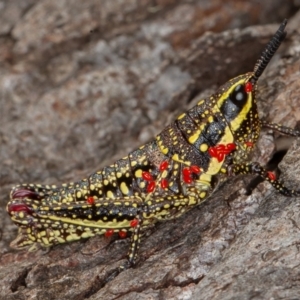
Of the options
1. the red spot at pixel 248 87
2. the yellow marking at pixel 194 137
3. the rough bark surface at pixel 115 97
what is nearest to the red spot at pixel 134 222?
the rough bark surface at pixel 115 97

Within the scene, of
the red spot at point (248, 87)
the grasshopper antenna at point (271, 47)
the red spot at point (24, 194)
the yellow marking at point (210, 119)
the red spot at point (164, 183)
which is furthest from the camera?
the red spot at point (24, 194)

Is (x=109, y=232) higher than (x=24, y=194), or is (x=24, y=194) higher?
(x=24, y=194)

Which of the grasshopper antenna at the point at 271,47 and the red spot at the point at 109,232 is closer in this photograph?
the grasshopper antenna at the point at 271,47

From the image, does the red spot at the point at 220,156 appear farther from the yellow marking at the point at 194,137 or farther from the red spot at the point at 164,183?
the red spot at the point at 164,183

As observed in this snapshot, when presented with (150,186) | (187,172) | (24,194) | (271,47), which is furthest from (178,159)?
(24,194)

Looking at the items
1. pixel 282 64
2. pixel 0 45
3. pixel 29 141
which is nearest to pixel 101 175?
pixel 29 141

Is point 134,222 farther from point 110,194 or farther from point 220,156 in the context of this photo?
point 220,156

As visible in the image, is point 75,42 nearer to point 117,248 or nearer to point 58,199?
point 58,199
